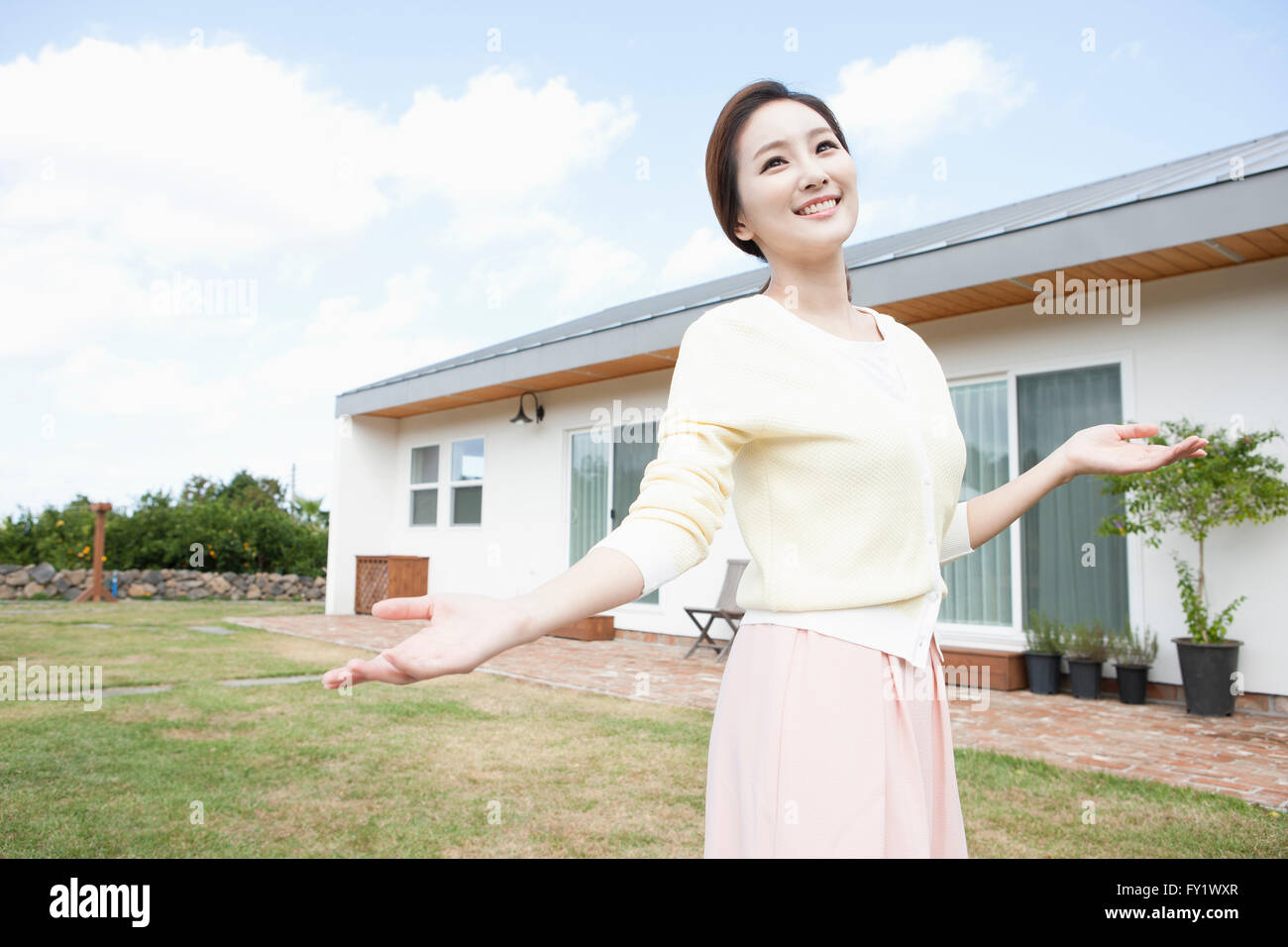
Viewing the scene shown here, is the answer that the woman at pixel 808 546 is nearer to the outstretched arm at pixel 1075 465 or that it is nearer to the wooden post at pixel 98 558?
the outstretched arm at pixel 1075 465

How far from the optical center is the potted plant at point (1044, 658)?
5.84 m

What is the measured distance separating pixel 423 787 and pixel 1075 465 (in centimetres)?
305

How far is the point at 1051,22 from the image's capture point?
22.9 ft

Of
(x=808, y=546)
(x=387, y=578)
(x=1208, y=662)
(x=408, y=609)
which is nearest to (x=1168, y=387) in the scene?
(x=1208, y=662)

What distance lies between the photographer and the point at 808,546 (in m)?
0.91

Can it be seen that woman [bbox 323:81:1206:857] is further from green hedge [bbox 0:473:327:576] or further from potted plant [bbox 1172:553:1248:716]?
green hedge [bbox 0:473:327:576]

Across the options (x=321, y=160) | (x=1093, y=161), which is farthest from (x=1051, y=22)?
(x=321, y=160)

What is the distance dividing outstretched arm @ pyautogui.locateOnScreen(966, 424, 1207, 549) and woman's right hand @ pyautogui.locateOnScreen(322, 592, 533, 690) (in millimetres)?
787

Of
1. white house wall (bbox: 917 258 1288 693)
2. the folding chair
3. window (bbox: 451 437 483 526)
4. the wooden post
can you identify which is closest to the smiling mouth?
white house wall (bbox: 917 258 1288 693)

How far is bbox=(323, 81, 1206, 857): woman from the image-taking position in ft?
2.78

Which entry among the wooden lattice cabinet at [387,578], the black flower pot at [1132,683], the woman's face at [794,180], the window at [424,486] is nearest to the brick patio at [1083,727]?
the black flower pot at [1132,683]

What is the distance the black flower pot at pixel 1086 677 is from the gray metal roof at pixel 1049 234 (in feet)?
8.99

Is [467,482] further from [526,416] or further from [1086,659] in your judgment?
[1086,659]
